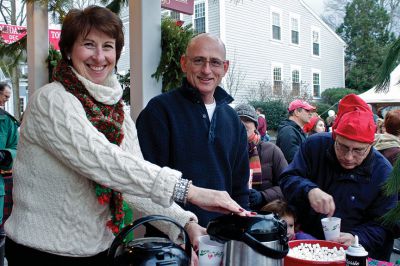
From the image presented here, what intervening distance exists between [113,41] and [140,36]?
150cm

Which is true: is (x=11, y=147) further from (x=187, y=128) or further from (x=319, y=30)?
(x=319, y=30)

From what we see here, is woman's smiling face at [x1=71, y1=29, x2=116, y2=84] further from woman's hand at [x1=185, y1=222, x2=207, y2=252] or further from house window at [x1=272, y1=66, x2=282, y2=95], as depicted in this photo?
house window at [x1=272, y1=66, x2=282, y2=95]

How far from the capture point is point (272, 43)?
21172 millimetres

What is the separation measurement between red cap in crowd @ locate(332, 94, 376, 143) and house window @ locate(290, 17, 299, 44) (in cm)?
2097

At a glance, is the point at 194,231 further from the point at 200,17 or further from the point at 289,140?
the point at 200,17

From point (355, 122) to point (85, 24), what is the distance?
1.56 metres

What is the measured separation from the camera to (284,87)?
2152 centimetres

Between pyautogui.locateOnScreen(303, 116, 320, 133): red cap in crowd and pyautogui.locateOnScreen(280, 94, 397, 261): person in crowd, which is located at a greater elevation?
pyautogui.locateOnScreen(303, 116, 320, 133): red cap in crowd

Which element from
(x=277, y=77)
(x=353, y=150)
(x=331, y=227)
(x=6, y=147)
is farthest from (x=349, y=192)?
(x=277, y=77)

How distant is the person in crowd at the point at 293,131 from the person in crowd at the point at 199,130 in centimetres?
290

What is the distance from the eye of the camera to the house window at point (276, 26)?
21.3 metres

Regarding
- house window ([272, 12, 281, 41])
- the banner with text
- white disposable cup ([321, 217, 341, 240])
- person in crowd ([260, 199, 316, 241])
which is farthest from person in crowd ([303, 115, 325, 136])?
house window ([272, 12, 281, 41])

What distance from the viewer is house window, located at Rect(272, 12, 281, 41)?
21344 mm

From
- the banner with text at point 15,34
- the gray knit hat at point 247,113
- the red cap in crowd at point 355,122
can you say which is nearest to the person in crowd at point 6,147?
the banner with text at point 15,34
